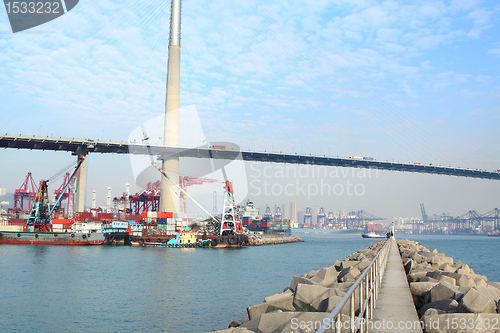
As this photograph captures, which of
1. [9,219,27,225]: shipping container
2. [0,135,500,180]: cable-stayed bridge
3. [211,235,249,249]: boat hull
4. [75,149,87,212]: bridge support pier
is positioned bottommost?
[211,235,249,249]: boat hull

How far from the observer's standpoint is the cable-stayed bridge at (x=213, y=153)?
181 feet

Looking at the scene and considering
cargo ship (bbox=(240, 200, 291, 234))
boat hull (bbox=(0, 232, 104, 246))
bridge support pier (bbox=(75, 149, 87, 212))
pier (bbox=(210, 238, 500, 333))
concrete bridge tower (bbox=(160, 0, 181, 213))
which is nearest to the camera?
pier (bbox=(210, 238, 500, 333))

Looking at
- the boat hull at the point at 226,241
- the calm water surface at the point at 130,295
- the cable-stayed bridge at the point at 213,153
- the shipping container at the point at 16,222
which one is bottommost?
the boat hull at the point at 226,241

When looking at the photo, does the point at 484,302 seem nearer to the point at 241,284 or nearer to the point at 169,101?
the point at 241,284

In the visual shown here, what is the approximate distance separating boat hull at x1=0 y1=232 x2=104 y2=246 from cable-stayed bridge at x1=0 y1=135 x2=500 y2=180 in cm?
1204

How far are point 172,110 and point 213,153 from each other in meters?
14.8

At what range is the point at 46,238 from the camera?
56.9 meters

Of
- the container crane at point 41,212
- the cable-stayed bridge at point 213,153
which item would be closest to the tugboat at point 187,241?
the cable-stayed bridge at point 213,153

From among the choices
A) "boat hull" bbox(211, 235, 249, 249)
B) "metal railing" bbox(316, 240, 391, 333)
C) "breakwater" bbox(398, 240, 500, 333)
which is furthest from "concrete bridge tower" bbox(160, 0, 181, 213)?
"breakwater" bbox(398, 240, 500, 333)

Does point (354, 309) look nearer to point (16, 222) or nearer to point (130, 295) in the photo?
point (130, 295)

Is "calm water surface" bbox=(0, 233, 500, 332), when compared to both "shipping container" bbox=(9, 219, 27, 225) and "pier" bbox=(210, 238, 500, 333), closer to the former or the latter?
"pier" bbox=(210, 238, 500, 333)

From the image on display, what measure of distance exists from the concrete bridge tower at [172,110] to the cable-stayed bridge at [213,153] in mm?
1523

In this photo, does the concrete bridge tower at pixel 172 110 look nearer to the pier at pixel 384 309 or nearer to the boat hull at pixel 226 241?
the boat hull at pixel 226 241

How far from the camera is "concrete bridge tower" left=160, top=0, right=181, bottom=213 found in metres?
50.3
